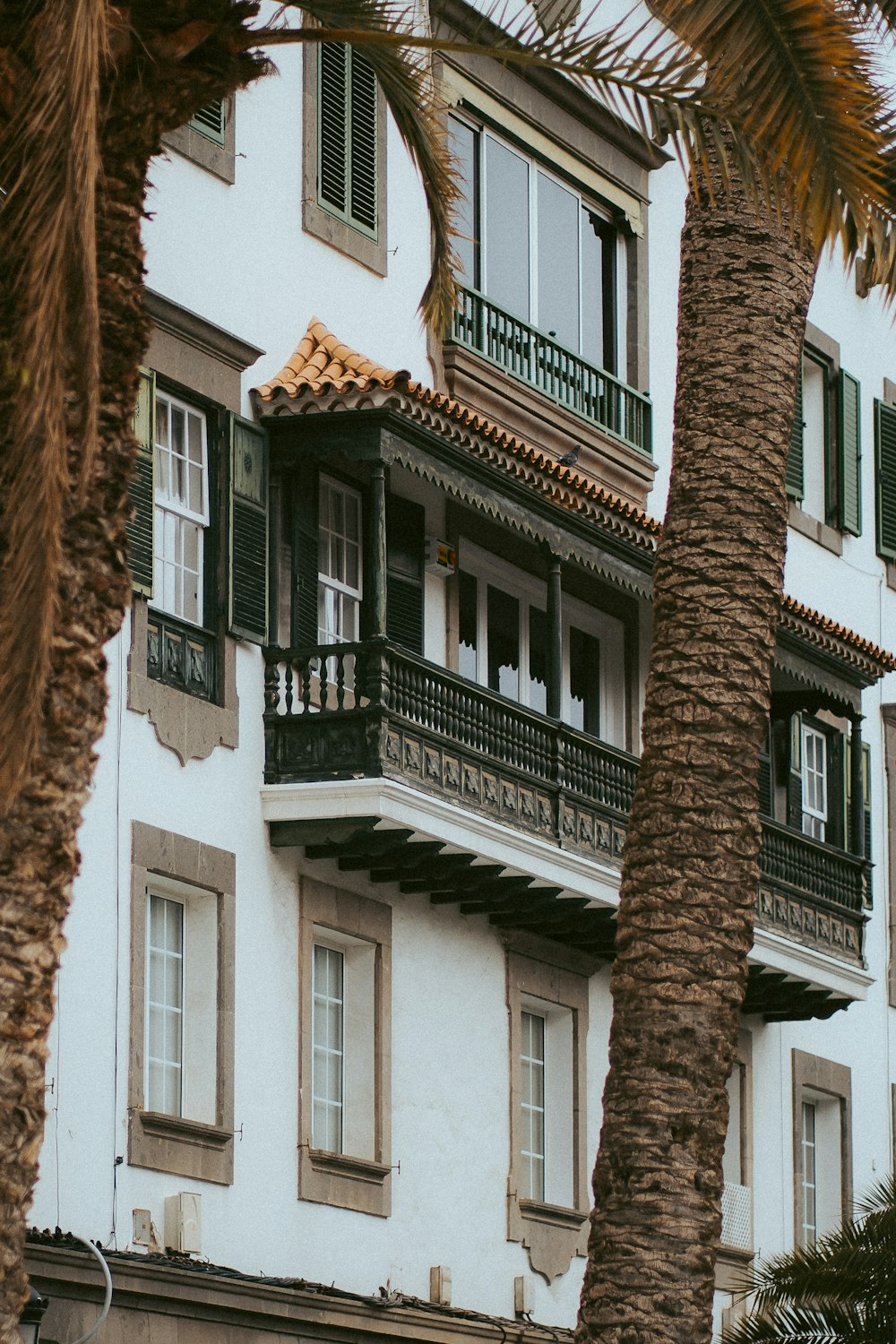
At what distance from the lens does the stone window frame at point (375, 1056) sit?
20406 mm

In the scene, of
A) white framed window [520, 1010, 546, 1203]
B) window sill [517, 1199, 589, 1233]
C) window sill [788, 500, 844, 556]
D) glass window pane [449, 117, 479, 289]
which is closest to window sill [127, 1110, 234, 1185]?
window sill [517, 1199, 589, 1233]

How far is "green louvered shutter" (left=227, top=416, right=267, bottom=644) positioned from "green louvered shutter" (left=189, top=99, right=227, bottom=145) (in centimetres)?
203

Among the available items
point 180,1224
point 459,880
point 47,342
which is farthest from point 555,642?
point 47,342

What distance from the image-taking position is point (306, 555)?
834 inches

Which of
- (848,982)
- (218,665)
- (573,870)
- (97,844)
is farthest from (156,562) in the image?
(848,982)

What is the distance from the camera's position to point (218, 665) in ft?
66.2

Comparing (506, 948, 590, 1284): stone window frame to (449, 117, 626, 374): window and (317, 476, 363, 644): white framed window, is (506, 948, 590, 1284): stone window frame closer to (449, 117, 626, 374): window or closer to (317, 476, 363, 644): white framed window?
(317, 476, 363, 644): white framed window

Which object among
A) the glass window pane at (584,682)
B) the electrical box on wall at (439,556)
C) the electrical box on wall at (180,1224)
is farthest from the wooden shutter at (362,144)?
the electrical box on wall at (180,1224)

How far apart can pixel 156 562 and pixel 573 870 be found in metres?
4.71

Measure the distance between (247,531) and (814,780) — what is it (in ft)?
35.5

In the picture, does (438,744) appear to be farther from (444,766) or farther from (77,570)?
(77,570)

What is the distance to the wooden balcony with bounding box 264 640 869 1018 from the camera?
800 inches

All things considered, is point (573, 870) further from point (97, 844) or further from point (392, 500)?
point (97, 844)

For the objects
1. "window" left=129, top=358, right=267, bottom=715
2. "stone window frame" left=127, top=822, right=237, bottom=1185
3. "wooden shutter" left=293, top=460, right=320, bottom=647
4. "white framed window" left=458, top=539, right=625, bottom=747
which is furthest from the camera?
"white framed window" left=458, top=539, right=625, bottom=747
